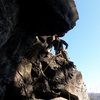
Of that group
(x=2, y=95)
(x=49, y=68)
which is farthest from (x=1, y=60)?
(x=49, y=68)

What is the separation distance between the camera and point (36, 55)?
9445 millimetres

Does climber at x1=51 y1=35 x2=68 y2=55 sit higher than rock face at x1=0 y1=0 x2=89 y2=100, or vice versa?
climber at x1=51 y1=35 x2=68 y2=55

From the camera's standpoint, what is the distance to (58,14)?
269 inches

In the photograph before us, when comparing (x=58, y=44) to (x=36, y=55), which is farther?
(x=58, y=44)

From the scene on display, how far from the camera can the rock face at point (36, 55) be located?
21.7 feet

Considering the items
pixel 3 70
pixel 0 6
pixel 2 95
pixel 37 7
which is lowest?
pixel 2 95

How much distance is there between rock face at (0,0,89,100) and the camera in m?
6.62

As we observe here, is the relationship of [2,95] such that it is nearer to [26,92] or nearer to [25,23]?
[26,92]

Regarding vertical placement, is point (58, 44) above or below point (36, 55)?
above

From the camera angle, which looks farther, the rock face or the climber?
the climber

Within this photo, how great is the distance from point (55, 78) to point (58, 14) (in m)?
3.77

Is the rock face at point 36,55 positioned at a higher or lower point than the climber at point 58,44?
lower

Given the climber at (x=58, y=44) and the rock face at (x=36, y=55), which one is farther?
the climber at (x=58, y=44)

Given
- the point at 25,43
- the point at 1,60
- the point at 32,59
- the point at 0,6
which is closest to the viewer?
the point at 0,6
